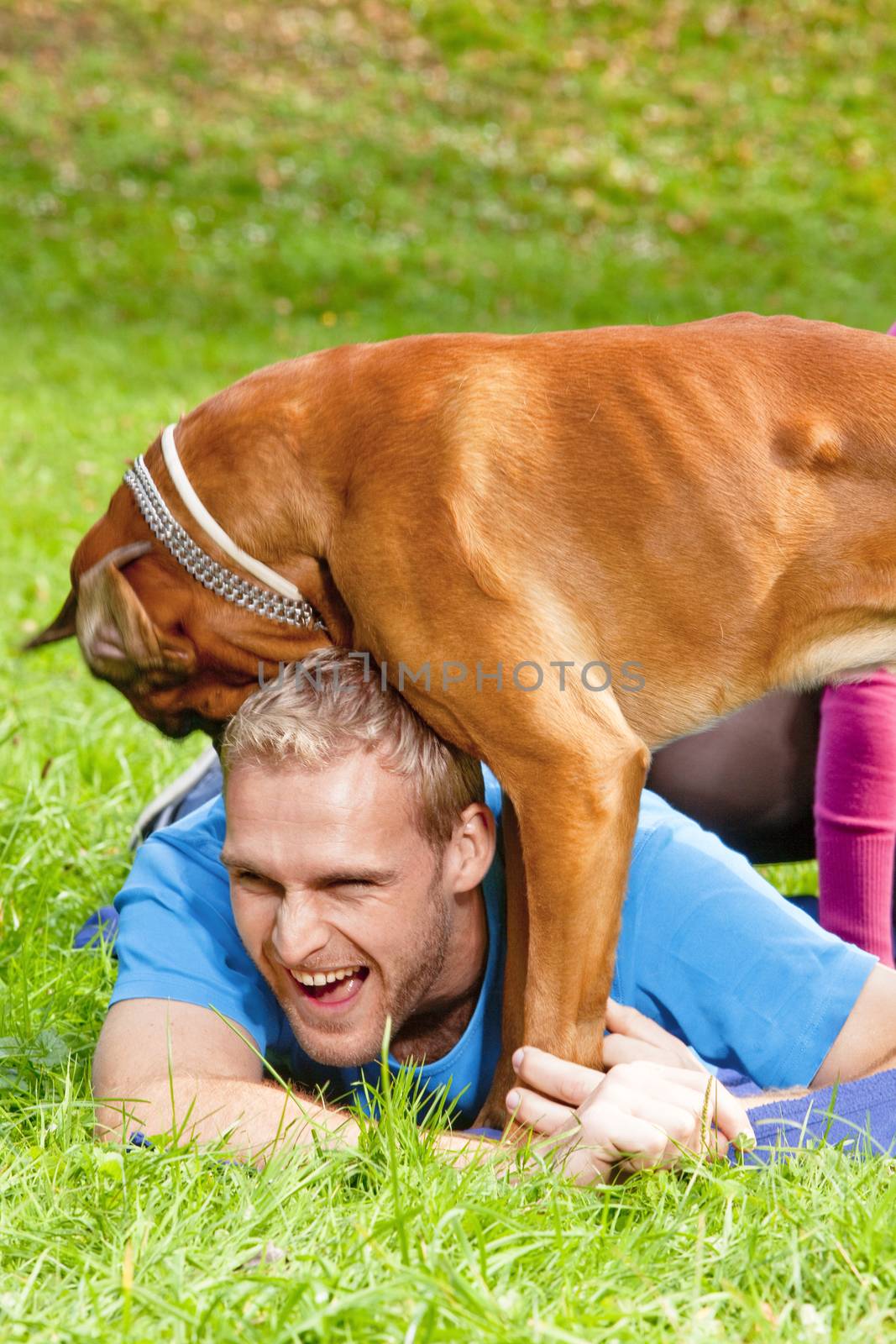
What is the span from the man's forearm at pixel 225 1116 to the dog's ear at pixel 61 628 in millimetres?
845

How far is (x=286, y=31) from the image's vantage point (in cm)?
1577

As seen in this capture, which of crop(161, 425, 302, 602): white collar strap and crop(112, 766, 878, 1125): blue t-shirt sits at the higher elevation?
crop(161, 425, 302, 602): white collar strap

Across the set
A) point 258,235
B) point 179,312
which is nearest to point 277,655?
point 179,312

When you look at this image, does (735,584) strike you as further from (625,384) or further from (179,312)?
(179,312)

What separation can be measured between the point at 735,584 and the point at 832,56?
15768 millimetres

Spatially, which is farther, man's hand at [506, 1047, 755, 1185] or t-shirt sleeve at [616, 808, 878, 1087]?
t-shirt sleeve at [616, 808, 878, 1087]

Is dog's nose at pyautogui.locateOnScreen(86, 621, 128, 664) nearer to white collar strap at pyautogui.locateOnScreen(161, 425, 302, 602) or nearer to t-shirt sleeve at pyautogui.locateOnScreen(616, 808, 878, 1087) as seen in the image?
white collar strap at pyautogui.locateOnScreen(161, 425, 302, 602)

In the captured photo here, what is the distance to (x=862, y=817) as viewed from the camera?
323 centimetres

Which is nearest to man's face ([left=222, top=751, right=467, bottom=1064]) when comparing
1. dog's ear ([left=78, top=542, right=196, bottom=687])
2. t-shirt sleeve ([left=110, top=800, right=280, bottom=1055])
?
t-shirt sleeve ([left=110, top=800, right=280, bottom=1055])

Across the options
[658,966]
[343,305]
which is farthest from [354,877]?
[343,305]

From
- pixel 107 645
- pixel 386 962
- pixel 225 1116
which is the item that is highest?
pixel 107 645

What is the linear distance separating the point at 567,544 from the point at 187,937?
104 centimetres

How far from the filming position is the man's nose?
89.9 inches

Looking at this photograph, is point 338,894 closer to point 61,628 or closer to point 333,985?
point 333,985
